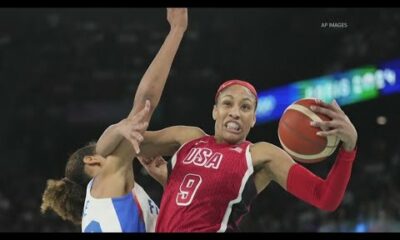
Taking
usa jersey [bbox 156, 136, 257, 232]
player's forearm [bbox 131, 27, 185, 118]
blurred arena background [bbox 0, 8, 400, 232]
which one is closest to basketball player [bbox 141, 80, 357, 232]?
usa jersey [bbox 156, 136, 257, 232]

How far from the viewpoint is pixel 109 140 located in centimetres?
352

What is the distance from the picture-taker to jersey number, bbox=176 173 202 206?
3541 millimetres

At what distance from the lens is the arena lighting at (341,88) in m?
9.99

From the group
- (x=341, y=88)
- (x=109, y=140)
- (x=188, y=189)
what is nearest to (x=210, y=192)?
(x=188, y=189)

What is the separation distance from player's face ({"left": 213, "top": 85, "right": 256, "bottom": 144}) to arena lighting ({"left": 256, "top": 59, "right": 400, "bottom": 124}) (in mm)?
6118

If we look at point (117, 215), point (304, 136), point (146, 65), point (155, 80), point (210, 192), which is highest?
point (146, 65)

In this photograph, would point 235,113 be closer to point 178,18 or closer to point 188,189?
point 188,189

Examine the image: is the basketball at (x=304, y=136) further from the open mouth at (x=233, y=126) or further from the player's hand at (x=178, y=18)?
the player's hand at (x=178, y=18)

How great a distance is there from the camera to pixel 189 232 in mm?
3477

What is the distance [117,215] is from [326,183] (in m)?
1.15

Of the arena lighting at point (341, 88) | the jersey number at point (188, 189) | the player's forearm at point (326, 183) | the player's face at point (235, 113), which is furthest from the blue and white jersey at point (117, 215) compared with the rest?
the arena lighting at point (341, 88)

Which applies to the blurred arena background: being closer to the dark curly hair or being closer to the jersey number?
the dark curly hair

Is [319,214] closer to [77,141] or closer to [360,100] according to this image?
[360,100]
